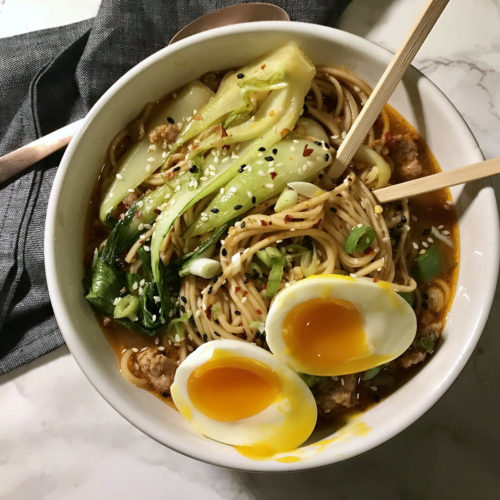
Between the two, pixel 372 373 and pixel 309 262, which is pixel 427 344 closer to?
pixel 372 373

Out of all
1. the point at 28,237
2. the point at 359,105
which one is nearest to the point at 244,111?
the point at 359,105

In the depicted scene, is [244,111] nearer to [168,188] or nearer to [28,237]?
[168,188]

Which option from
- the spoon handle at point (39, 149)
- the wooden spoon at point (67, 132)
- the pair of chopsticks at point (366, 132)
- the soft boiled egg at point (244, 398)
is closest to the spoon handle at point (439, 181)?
the pair of chopsticks at point (366, 132)

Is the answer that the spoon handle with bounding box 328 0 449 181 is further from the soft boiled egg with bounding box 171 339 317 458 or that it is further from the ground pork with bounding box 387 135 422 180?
the soft boiled egg with bounding box 171 339 317 458

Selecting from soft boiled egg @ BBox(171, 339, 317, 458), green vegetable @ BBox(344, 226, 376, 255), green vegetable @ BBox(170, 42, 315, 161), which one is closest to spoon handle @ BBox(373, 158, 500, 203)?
green vegetable @ BBox(344, 226, 376, 255)

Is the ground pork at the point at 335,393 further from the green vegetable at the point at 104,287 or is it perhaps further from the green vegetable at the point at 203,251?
the green vegetable at the point at 104,287

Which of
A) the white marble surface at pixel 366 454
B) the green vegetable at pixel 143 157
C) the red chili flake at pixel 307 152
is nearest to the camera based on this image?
the red chili flake at pixel 307 152

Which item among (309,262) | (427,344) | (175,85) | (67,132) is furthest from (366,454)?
(67,132)
